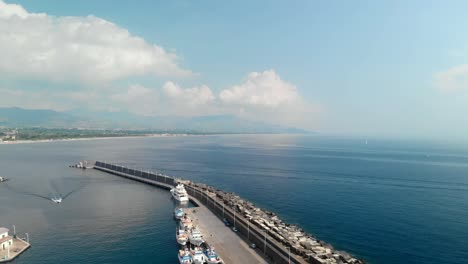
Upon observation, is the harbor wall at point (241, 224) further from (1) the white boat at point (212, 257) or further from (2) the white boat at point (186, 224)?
(2) the white boat at point (186, 224)

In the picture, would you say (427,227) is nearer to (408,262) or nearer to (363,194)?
(408,262)

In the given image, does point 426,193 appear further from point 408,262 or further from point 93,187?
point 93,187

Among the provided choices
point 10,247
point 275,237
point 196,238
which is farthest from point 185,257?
point 10,247

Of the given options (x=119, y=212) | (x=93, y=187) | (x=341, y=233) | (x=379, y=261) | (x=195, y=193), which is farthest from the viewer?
(x=93, y=187)

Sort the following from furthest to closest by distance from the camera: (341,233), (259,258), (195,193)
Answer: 1. (195,193)
2. (341,233)
3. (259,258)

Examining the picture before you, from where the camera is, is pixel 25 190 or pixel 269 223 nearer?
pixel 269 223

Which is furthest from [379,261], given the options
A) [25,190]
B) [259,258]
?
[25,190]

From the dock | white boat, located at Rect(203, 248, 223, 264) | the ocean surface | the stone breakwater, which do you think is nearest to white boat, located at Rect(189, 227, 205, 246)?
the dock
